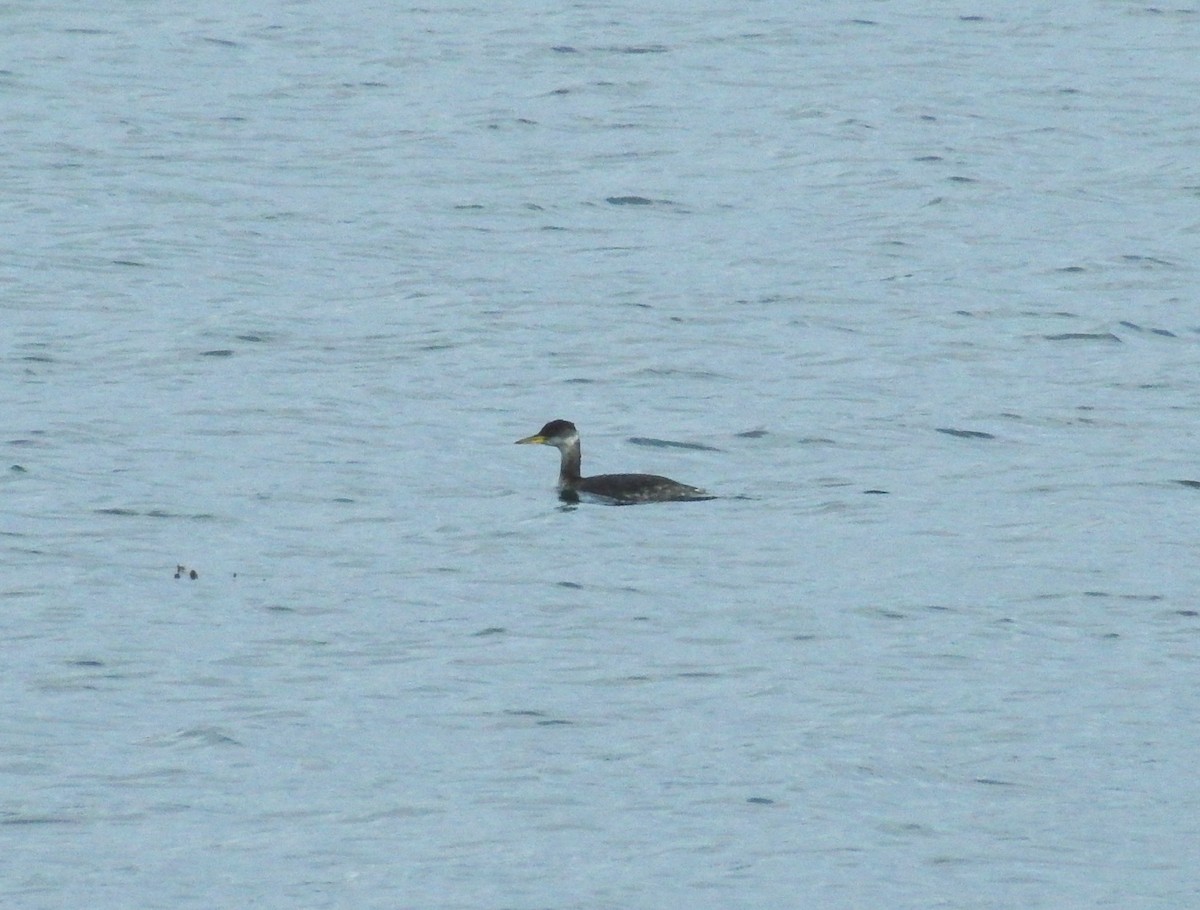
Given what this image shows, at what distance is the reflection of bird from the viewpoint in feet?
59.1

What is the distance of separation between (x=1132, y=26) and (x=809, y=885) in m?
32.7

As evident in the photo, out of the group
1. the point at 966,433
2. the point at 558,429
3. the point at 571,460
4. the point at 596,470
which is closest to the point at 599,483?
the point at 571,460

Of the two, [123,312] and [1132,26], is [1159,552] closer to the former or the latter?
[123,312]

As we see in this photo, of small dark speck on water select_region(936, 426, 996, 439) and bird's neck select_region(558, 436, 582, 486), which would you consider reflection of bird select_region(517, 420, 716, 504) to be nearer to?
bird's neck select_region(558, 436, 582, 486)

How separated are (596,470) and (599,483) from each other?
1.41 m

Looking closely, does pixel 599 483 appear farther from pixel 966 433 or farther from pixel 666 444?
pixel 966 433

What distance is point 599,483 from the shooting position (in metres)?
18.5

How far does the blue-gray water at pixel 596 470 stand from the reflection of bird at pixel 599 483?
17cm

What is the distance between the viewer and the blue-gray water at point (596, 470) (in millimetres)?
11602

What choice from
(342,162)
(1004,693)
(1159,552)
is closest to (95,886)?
(1004,693)

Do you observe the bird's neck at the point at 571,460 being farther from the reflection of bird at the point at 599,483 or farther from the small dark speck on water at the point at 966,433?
the small dark speck on water at the point at 966,433

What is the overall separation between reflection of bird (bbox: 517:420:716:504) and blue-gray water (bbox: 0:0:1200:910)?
0.57ft

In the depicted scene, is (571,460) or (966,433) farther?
(966,433)

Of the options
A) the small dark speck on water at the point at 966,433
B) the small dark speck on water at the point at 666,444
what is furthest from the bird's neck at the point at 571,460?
the small dark speck on water at the point at 966,433
